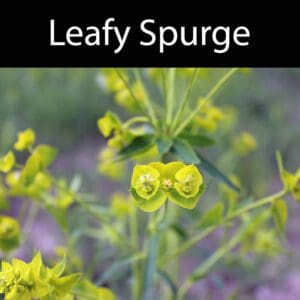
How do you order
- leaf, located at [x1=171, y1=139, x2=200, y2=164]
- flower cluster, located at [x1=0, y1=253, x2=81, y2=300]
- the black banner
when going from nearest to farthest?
1. flower cluster, located at [x1=0, y1=253, x2=81, y2=300]
2. leaf, located at [x1=171, y1=139, x2=200, y2=164]
3. the black banner

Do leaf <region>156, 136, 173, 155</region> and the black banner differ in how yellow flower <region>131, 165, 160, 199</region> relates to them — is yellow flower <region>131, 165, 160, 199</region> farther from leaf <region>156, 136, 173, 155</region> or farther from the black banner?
the black banner

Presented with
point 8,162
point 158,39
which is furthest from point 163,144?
point 158,39

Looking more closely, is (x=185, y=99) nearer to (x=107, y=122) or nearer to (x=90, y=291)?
(x=107, y=122)

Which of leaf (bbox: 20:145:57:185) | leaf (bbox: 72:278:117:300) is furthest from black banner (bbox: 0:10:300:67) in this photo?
leaf (bbox: 72:278:117:300)

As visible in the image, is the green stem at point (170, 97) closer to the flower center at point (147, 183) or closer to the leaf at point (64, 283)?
the flower center at point (147, 183)

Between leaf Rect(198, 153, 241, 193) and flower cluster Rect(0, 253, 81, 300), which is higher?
leaf Rect(198, 153, 241, 193)

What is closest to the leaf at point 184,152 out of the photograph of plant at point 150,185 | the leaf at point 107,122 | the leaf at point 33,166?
the photograph of plant at point 150,185

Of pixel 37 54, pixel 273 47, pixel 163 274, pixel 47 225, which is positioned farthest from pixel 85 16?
pixel 47 225

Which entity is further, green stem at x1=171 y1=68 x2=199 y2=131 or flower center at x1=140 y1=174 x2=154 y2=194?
green stem at x1=171 y1=68 x2=199 y2=131

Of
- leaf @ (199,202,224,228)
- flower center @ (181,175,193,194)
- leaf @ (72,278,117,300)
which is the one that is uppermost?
flower center @ (181,175,193,194)
